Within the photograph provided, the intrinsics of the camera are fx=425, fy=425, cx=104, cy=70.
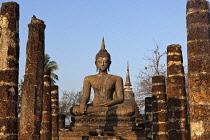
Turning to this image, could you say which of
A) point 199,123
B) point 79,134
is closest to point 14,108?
point 199,123

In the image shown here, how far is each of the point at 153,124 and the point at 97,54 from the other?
3713mm

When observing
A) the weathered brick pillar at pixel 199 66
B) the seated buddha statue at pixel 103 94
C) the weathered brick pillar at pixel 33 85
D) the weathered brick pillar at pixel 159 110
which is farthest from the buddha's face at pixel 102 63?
the weathered brick pillar at pixel 199 66

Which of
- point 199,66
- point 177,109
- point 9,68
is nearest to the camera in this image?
point 199,66

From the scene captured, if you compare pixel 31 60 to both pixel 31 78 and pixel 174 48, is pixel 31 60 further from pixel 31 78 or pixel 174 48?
pixel 174 48

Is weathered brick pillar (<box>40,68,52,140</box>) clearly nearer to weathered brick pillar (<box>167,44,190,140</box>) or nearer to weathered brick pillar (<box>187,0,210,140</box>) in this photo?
weathered brick pillar (<box>167,44,190,140</box>)

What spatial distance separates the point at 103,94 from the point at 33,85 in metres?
4.33

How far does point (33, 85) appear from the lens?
12.7 m

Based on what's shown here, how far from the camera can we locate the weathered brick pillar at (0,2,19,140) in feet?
31.8

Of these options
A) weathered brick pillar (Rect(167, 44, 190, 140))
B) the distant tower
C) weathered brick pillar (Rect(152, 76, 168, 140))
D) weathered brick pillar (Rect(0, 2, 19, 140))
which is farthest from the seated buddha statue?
the distant tower

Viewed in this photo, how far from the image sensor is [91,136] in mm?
14320

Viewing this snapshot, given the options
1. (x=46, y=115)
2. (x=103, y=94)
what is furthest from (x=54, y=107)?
(x=103, y=94)

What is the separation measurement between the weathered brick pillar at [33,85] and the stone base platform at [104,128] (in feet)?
8.89

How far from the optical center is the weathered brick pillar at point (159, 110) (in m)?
17.2

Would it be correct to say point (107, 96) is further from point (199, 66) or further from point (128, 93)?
point (128, 93)
